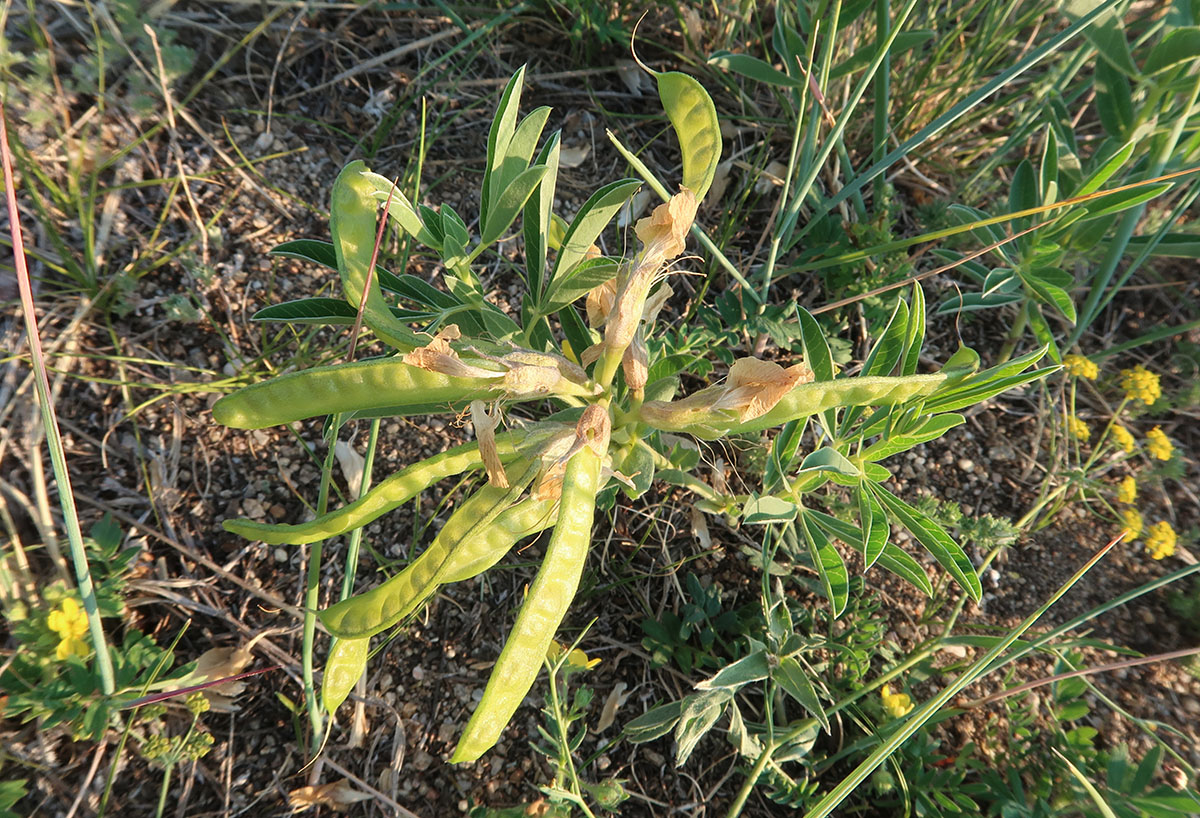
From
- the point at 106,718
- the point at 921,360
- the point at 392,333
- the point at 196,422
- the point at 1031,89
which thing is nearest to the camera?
the point at 392,333

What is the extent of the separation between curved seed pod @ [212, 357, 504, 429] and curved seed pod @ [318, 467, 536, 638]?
188 millimetres

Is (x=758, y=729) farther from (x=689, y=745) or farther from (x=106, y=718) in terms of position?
(x=106, y=718)

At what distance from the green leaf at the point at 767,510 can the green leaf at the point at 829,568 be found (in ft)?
0.17

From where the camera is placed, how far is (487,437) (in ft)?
3.31

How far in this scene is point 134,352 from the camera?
179 cm

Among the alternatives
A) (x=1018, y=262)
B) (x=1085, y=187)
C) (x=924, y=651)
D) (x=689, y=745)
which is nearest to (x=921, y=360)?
(x=1018, y=262)

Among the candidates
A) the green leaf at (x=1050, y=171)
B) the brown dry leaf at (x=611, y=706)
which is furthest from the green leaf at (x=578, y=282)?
the green leaf at (x=1050, y=171)

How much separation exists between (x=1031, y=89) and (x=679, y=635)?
1.71m

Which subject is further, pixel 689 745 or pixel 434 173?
pixel 434 173

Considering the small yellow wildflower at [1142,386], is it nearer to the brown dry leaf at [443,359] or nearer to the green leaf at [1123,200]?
the green leaf at [1123,200]

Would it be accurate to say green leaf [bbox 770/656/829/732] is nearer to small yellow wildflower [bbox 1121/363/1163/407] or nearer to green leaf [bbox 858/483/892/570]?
green leaf [bbox 858/483/892/570]

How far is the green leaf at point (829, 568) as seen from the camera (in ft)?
4.33

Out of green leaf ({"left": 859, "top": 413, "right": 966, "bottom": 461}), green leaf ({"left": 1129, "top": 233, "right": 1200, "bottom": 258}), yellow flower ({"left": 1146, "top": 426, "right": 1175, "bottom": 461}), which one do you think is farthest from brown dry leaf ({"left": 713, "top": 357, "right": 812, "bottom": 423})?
yellow flower ({"left": 1146, "top": 426, "right": 1175, "bottom": 461})

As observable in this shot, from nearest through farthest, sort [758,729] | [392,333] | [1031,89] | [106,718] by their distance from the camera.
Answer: [392,333], [106,718], [758,729], [1031,89]
